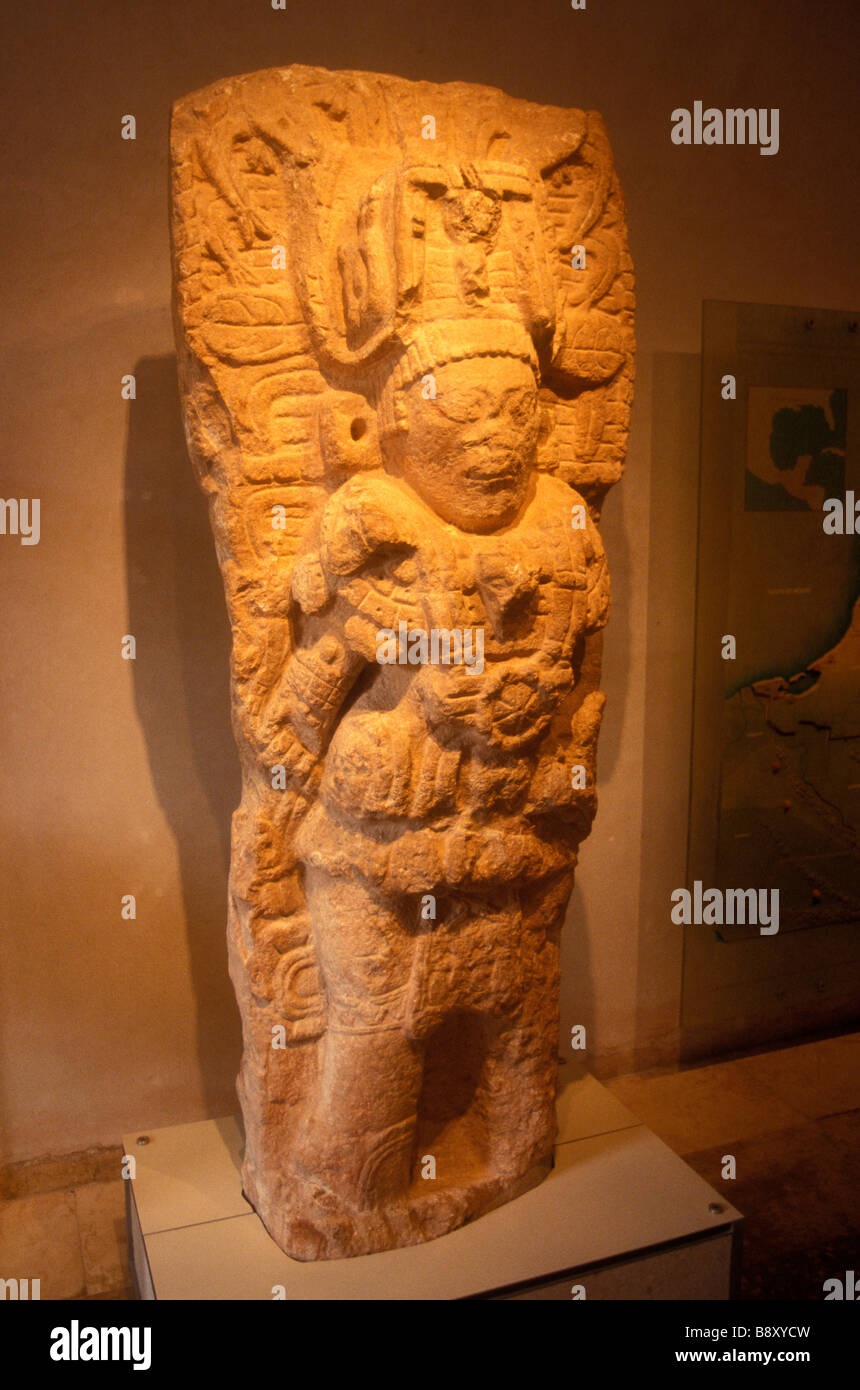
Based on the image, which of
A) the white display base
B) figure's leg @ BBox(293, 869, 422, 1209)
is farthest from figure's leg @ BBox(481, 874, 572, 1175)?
figure's leg @ BBox(293, 869, 422, 1209)

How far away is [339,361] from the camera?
2.54 metres

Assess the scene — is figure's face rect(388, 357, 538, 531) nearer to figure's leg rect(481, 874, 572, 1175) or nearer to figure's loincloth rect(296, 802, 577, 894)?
figure's loincloth rect(296, 802, 577, 894)

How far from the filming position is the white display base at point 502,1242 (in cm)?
268

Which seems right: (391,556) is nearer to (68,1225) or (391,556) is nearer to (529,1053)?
(529,1053)

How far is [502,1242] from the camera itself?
2.81 m

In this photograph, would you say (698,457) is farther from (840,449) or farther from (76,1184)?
(76,1184)

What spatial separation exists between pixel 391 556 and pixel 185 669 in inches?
50.5

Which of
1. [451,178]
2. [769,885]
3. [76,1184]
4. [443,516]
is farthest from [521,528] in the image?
[76,1184]

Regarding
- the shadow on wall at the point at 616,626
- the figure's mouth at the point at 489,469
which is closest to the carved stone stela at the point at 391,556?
the figure's mouth at the point at 489,469

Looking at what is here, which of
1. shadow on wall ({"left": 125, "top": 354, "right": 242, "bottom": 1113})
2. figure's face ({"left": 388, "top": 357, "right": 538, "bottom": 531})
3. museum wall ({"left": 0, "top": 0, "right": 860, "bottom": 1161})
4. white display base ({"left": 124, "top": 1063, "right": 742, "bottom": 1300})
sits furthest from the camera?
shadow on wall ({"left": 125, "top": 354, "right": 242, "bottom": 1113})

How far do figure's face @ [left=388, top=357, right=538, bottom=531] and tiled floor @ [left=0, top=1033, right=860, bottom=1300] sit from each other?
2.34 metres

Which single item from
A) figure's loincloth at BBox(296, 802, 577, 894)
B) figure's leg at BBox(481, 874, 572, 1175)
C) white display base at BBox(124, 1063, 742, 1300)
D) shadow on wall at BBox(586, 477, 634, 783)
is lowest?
white display base at BBox(124, 1063, 742, 1300)

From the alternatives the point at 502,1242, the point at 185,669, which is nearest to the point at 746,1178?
the point at 502,1242

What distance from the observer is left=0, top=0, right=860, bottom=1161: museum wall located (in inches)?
127
